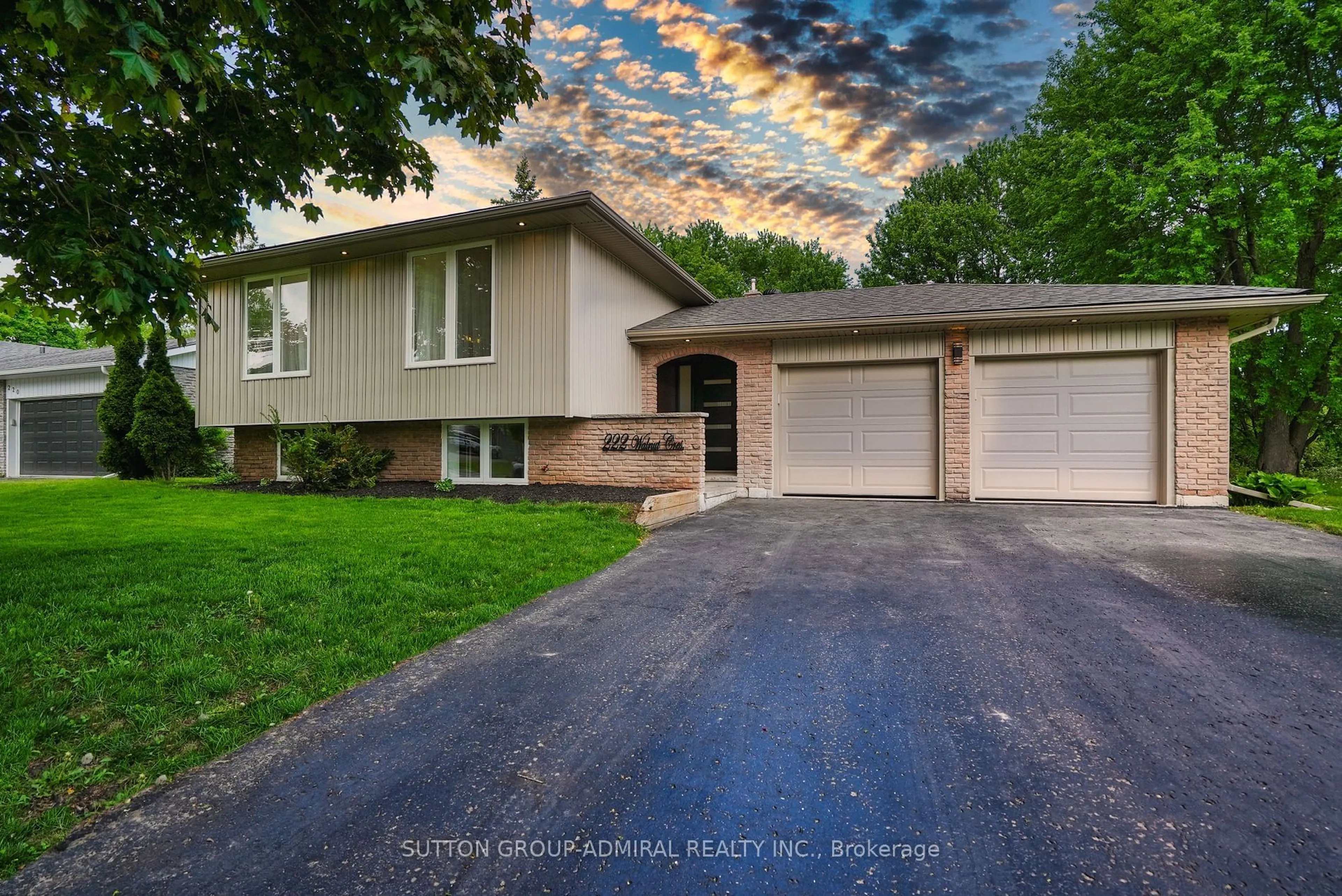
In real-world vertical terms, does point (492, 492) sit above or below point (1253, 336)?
below

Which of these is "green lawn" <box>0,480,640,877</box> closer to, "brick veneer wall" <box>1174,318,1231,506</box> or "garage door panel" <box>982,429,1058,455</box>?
"garage door panel" <box>982,429,1058,455</box>

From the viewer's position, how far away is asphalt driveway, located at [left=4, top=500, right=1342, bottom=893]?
149 centimetres

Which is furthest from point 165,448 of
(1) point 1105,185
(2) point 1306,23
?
(2) point 1306,23

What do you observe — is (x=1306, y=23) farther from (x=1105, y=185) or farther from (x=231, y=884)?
(x=231, y=884)

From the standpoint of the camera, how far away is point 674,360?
10.7 metres

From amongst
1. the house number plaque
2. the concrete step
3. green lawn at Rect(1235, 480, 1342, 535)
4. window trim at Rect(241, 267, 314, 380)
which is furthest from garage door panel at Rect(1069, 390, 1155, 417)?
window trim at Rect(241, 267, 314, 380)

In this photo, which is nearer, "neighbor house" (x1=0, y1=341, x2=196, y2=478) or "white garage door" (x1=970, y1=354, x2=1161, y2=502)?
"white garage door" (x1=970, y1=354, x2=1161, y2=502)

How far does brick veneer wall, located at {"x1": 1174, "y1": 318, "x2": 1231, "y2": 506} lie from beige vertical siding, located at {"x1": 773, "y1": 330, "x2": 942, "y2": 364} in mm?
3253

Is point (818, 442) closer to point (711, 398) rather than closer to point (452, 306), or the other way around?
point (711, 398)

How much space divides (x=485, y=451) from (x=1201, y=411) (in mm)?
10839

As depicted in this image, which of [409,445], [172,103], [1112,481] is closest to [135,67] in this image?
[172,103]

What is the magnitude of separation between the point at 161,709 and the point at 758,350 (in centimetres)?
866

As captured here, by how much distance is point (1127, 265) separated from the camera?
1310cm

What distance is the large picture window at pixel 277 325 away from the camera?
9898 mm
